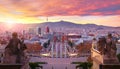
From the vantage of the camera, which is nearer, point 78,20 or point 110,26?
point 110,26

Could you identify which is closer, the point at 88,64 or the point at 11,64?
the point at 11,64

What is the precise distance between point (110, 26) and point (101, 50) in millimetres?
9740

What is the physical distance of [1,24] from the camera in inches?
708

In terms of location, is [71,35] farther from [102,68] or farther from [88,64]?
[102,68]

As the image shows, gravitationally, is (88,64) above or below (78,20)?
below

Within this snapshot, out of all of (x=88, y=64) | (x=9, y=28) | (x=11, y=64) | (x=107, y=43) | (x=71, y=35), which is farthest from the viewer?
(x=71, y=35)

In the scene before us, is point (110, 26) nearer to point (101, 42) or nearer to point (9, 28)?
point (9, 28)

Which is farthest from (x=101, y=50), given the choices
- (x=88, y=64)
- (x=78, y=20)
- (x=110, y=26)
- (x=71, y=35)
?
(x=71, y=35)

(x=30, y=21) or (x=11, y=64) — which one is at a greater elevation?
(x=30, y=21)

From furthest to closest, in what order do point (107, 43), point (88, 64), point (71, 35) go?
point (71, 35), point (88, 64), point (107, 43)

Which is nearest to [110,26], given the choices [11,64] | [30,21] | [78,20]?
[78,20]

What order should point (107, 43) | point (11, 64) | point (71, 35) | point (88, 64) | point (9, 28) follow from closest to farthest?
point (11, 64)
point (107, 43)
point (88, 64)
point (9, 28)
point (71, 35)

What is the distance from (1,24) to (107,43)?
10355 mm

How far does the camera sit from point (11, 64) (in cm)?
788
